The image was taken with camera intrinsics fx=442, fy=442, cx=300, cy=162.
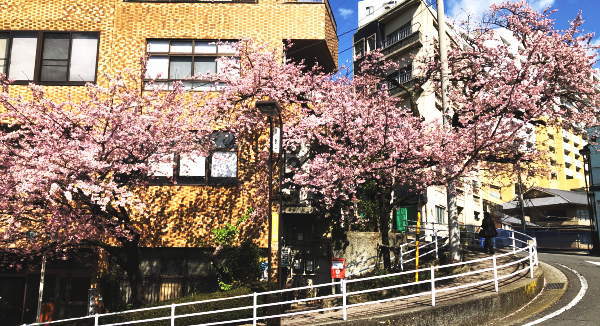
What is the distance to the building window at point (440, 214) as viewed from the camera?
129ft

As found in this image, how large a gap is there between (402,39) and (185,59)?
31441mm

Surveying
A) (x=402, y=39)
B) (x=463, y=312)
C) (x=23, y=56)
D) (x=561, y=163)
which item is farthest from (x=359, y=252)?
(x=561, y=163)

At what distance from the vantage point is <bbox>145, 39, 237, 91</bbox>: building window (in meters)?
18.3

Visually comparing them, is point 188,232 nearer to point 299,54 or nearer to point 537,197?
point 299,54

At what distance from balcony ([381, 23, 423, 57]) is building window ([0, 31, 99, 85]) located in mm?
30677

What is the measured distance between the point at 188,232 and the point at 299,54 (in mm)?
9179

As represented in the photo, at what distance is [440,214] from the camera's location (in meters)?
40.5

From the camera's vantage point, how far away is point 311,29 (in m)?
18.9

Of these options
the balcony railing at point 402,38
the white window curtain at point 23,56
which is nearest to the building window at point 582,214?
the balcony railing at point 402,38

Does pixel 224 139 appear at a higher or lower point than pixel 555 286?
higher

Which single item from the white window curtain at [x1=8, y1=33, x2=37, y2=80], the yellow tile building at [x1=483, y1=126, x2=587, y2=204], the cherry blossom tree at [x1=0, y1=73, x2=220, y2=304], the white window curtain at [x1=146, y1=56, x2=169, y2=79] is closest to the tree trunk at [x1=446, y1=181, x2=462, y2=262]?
the cherry blossom tree at [x1=0, y1=73, x2=220, y2=304]

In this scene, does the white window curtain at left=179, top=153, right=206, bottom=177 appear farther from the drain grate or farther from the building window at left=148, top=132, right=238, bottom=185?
the drain grate

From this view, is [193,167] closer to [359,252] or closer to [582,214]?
[359,252]

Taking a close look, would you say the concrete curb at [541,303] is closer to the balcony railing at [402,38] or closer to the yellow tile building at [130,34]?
the yellow tile building at [130,34]
